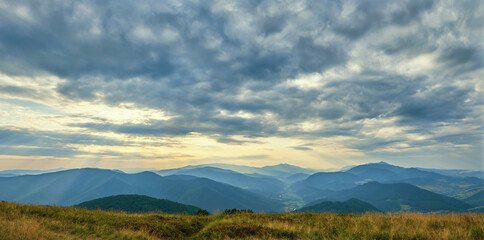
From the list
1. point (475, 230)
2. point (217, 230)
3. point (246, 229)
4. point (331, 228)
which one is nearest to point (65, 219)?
point (217, 230)

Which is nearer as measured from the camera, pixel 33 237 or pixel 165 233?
pixel 33 237

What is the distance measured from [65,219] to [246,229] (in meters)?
12.4

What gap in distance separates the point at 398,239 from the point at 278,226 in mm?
6471

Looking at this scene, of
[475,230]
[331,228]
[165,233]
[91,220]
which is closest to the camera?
[475,230]

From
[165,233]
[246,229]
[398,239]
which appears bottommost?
[165,233]

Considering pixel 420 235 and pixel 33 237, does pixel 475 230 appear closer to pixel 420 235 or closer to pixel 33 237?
pixel 420 235

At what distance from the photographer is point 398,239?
1142 centimetres

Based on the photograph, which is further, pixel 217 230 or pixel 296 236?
pixel 217 230

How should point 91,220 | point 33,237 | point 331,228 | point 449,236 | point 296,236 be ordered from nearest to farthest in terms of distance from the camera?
1. point 33,237
2. point 449,236
3. point 296,236
4. point 331,228
5. point 91,220

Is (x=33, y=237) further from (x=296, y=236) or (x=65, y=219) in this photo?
(x=296, y=236)

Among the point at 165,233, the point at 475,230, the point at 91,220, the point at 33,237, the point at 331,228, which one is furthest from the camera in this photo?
the point at 91,220

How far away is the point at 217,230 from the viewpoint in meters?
14.8

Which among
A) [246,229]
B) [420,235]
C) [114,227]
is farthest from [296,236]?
[114,227]

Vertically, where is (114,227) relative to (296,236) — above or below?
below
